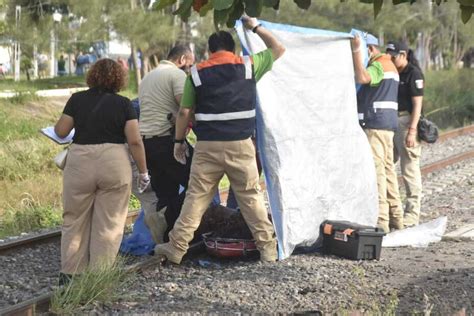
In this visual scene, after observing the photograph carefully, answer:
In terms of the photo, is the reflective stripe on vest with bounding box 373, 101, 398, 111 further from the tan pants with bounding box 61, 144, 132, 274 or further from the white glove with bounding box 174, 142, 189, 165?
the tan pants with bounding box 61, 144, 132, 274

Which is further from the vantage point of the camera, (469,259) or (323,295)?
(469,259)

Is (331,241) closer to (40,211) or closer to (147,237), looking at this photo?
(147,237)

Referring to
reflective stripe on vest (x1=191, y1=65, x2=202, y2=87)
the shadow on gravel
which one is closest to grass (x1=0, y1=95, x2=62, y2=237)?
reflective stripe on vest (x1=191, y1=65, x2=202, y2=87)

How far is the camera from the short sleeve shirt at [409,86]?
9.48 m

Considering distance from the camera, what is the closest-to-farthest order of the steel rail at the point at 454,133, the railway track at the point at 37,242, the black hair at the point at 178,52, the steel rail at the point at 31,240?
the railway track at the point at 37,242
the black hair at the point at 178,52
the steel rail at the point at 31,240
the steel rail at the point at 454,133

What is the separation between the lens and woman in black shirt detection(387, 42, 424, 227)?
9.49m

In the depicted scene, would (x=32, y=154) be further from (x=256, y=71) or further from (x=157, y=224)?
(x=256, y=71)

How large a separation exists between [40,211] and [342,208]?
4.09 meters

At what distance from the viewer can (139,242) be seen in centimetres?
823

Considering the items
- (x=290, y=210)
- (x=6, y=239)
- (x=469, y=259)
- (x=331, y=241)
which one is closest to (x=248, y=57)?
(x=290, y=210)

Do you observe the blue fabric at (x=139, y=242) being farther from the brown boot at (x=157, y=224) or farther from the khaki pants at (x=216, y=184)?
the khaki pants at (x=216, y=184)

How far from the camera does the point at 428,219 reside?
34.2 ft

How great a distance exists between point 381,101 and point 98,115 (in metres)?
3.48

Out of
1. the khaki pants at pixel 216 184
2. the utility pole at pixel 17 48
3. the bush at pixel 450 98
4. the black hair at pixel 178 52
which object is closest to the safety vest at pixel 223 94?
the khaki pants at pixel 216 184
